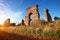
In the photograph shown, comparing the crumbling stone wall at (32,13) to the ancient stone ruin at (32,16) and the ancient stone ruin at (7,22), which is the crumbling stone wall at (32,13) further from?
the ancient stone ruin at (7,22)

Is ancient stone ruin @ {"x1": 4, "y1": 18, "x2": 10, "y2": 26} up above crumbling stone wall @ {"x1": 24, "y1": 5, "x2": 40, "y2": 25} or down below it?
below

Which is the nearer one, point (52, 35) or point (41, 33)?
point (52, 35)

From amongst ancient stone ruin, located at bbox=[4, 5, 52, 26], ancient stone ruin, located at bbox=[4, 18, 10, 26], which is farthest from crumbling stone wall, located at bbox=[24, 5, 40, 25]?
ancient stone ruin, located at bbox=[4, 18, 10, 26]

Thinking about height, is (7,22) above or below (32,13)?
below

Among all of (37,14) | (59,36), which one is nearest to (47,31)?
(59,36)

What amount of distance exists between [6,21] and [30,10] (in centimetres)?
637

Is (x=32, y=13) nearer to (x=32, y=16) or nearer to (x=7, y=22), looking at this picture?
(x=32, y=16)

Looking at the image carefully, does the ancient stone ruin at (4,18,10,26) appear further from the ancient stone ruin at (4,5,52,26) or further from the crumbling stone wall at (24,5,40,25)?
the crumbling stone wall at (24,5,40,25)

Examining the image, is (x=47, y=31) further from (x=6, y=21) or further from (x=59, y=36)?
(x=6, y=21)

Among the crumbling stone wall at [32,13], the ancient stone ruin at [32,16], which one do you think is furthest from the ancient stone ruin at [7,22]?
the crumbling stone wall at [32,13]

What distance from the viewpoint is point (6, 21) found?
22500mm

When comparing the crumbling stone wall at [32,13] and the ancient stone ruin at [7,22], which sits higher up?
the crumbling stone wall at [32,13]

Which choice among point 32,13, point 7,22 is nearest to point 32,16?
point 32,13

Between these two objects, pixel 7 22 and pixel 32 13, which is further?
pixel 32 13
